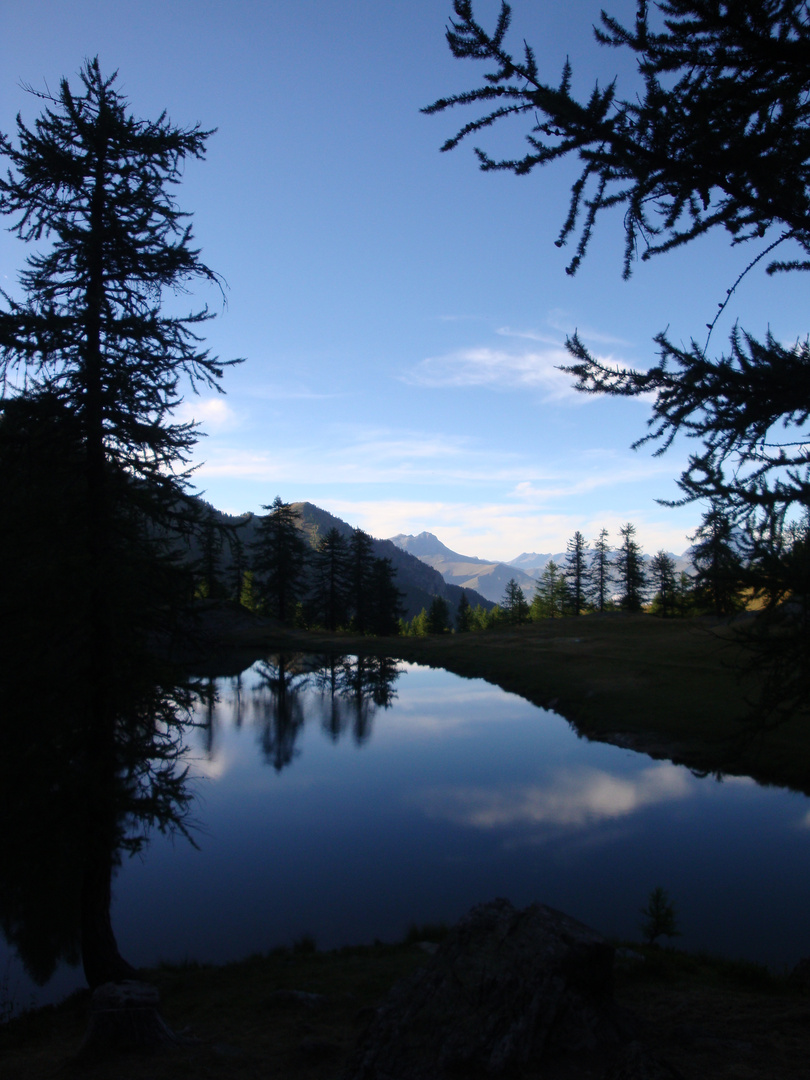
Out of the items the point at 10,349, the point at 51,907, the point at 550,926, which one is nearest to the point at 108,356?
the point at 10,349

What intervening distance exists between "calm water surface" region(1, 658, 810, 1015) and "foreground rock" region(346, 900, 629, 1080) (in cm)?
568

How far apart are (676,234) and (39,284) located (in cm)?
945

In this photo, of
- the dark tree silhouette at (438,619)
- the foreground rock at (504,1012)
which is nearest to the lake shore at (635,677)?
the foreground rock at (504,1012)

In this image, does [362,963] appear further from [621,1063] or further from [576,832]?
[576,832]

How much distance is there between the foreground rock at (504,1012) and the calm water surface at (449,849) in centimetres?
568

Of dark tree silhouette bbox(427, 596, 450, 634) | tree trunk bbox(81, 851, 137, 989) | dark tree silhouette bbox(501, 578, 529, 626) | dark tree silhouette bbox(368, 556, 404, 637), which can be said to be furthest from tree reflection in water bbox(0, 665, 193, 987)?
dark tree silhouette bbox(501, 578, 529, 626)

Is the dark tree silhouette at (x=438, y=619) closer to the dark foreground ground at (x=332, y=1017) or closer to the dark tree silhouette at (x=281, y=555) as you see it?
the dark tree silhouette at (x=281, y=555)

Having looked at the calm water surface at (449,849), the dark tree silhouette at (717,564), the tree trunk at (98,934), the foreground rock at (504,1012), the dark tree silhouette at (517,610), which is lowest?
the calm water surface at (449,849)

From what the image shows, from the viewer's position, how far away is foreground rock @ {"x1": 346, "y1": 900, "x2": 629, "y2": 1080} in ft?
17.1

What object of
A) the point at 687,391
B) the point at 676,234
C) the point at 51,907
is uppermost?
the point at 676,234

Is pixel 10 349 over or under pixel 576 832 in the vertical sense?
over

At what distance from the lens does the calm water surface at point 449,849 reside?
468 inches

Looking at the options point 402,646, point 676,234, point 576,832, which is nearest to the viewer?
point 676,234

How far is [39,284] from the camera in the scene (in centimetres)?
932
